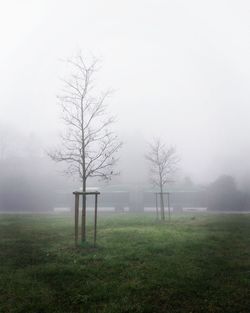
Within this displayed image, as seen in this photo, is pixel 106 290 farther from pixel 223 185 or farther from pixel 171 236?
pixel 223 185

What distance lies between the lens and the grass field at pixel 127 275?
859cm

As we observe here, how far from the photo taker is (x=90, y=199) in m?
58.2

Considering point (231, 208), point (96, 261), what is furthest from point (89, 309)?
point (231, 208)

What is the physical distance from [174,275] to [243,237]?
9043 millimetres

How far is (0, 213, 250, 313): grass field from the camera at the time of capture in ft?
28.2

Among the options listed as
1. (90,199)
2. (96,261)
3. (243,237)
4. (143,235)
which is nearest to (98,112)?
(143,235)

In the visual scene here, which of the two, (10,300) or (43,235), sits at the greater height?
(43,235)

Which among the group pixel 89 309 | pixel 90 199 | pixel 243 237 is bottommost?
pixel 89 309

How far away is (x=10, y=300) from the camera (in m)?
8.84

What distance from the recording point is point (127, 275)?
1088 cm

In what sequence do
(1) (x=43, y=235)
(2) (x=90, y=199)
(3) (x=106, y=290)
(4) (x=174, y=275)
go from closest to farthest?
1. (3) (x=106, y=290)
2. (4) (x=174, y=275)
3. (1) (x=43, y=235)
4. (2) (x=90, y=199)

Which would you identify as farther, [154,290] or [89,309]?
[154,290]

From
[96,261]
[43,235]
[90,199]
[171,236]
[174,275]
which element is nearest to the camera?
[174,275]

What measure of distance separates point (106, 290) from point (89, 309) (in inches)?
48.1
